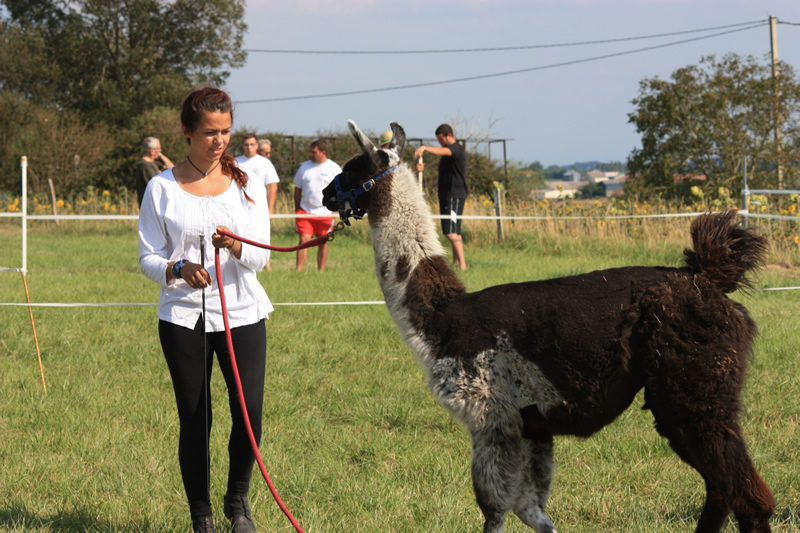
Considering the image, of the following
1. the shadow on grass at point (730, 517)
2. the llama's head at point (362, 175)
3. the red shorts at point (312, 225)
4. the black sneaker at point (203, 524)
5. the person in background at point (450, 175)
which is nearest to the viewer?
the black sneaker at point (203, 524)

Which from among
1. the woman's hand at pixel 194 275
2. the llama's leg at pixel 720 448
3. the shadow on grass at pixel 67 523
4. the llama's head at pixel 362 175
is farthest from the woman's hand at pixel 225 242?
the llama's leg at pixel 720 448

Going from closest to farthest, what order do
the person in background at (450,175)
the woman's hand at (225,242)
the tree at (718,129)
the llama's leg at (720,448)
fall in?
the llama's leg at (720,448) < the woman's hand at (225,242) < the person in background at (450,175) < the tree at (718,129)

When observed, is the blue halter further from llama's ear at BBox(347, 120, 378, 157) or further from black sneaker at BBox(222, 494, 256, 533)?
black sneaker at BBox(222, 494, 256, 533)

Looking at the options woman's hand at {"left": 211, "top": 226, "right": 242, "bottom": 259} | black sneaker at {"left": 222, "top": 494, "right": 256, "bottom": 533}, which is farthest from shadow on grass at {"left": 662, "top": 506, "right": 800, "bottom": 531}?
woman's hand at {"left": 211, "top": 226, "right": 242, "bottom": 259}

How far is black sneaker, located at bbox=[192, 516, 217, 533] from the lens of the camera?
3373 mm

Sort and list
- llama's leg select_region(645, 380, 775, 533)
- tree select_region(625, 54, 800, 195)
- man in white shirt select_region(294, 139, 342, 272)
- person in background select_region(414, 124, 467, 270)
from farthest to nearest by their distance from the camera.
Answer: tree select_region(625, 54, 800, 195), person in background select_region(414, 124, 467, 270), man in white shirt select_region(294, 139, 342, 272), llama's leg select_region(645, 380, 775, 533)

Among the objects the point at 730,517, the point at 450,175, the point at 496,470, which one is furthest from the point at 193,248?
the point at 450,175

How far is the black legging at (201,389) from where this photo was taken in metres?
3.26

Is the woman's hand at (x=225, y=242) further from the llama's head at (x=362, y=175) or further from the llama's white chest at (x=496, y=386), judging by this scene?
the llama's white chest at (x=496, y=386)

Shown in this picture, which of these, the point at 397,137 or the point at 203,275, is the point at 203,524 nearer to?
the point at 203,275

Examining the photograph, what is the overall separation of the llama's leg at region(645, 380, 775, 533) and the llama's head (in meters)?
1.65

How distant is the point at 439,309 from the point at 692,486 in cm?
182

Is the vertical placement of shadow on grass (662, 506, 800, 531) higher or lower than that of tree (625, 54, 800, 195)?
lower

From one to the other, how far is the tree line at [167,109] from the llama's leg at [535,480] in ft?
33.7
